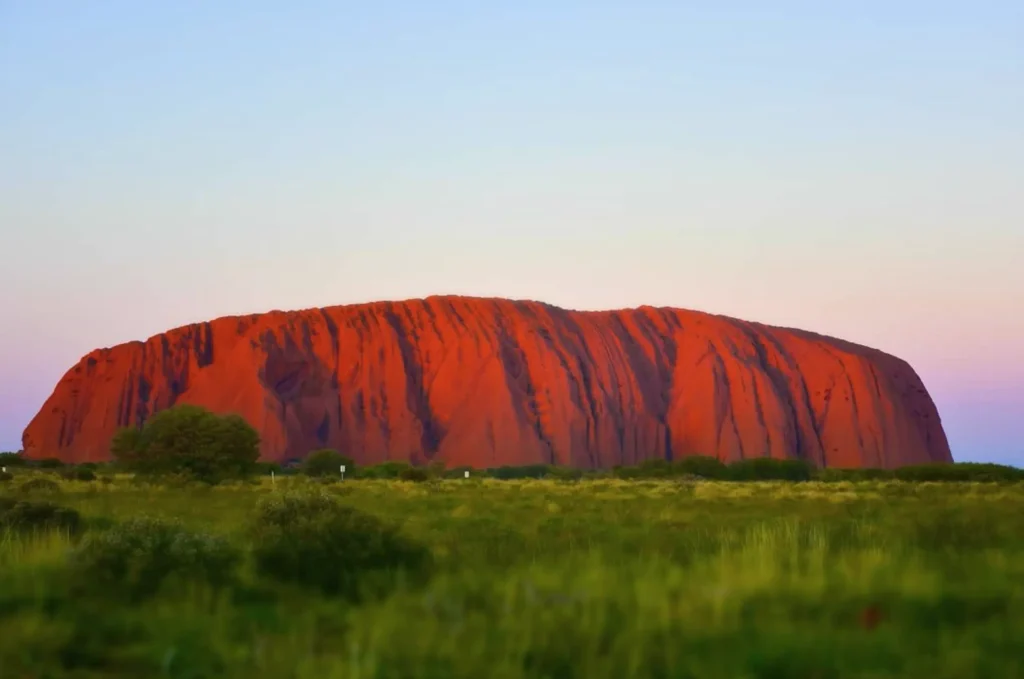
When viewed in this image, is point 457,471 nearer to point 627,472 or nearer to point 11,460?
point 627,472

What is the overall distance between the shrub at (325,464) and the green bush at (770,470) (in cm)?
2579

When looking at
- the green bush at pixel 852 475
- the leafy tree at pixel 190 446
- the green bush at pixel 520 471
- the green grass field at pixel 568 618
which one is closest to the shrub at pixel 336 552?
the green grass field at pixel 568 618

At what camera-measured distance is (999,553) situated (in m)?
10.3

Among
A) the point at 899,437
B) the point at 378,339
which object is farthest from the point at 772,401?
the point at 378,339

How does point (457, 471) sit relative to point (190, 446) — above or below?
below

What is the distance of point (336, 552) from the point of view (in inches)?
388

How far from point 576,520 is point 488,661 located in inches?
486

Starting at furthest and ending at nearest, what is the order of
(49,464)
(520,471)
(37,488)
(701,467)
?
(49,464) → (520,471) → (701,467) → (37,488)

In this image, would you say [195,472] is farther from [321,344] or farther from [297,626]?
[321,344]

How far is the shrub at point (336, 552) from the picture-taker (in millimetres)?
9375

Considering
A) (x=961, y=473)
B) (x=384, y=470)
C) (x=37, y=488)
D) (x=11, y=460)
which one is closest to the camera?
(x=37, y=488)

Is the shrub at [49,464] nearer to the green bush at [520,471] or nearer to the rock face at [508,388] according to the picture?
the rock face at [508,388]

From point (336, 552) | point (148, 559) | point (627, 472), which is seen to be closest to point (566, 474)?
point (627, 472)

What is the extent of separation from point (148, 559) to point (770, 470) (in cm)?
6213
